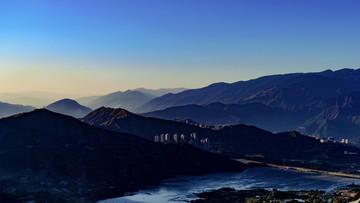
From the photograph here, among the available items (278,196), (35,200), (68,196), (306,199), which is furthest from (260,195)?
(35,200)

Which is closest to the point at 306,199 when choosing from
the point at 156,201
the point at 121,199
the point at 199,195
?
the point at 199,195

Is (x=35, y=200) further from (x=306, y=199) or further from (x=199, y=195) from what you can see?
(x=306, y=199)

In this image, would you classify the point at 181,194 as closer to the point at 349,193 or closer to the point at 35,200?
the point at 35,200

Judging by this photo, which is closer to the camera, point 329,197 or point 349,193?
point 329,197

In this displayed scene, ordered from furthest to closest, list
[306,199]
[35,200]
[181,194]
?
1. [181,194]
2. [306,199]
3. [35,200]

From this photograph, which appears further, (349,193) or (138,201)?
(349,193)

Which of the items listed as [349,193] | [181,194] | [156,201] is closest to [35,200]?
[156,201]

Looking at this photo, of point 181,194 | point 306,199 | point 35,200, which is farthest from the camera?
point 181,194
